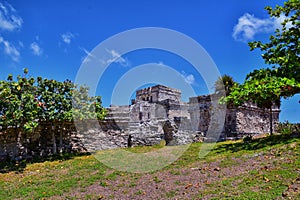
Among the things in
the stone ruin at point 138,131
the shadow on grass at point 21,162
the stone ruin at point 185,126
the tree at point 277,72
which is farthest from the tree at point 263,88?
the shadow on grass at point 21,162

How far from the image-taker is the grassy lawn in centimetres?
875

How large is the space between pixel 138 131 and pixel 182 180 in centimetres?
1306

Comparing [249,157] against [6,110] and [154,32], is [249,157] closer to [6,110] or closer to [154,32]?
[154,32]

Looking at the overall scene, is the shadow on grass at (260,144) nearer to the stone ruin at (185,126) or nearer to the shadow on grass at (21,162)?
the stone ruin at (185,126)

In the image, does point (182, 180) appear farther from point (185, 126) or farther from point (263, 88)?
point (185, 126)

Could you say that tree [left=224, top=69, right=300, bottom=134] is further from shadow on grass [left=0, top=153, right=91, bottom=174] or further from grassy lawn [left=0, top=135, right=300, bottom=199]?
shadow on grass [left=0, top=153, right=91, bottom=174]

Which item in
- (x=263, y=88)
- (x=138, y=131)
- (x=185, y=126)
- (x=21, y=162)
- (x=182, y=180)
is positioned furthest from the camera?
(x=185, y=126)

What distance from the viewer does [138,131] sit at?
928 inches

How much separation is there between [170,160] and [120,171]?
10.3 feet

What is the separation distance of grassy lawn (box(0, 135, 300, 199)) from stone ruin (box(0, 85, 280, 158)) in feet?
13.2

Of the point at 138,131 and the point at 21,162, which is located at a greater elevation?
the point at 138,131

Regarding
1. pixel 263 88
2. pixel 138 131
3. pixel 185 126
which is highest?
pixel 263 88

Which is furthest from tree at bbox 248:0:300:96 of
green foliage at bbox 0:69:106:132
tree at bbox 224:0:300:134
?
green foliage at bbox 0:69:106:132

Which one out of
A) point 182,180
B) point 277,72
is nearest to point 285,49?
point 277,72
